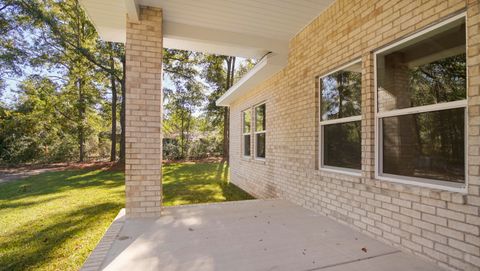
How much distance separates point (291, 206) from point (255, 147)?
3.25 meters

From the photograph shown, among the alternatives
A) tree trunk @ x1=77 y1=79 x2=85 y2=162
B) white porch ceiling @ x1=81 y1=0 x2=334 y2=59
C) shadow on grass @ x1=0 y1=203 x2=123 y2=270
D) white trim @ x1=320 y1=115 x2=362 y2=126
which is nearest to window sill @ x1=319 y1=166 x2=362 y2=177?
white trim @ x1=320 y1=115 x2=362 y2=126

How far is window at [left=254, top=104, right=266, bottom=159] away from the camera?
23.3 feet

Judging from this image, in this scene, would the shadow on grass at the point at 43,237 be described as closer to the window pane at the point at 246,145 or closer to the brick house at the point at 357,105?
the brick house at the point at 357,105

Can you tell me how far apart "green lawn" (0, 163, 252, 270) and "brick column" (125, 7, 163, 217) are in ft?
3.15

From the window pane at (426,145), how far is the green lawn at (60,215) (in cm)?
408

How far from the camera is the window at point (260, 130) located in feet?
23.3

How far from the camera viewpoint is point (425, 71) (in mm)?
2627

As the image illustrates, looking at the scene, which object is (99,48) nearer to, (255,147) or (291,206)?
(255,147)

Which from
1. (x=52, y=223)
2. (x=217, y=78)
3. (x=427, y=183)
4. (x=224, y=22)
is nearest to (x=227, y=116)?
(x=217, y=78)

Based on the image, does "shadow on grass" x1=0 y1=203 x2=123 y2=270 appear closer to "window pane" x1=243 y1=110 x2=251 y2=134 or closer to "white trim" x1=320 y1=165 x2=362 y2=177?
"white trim" x1=320 y1=165 x2=362 y2=177

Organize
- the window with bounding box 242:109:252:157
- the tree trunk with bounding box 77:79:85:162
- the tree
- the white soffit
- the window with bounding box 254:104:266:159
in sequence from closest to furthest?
the white soffit < the window with bounding box 254:104:266:159 < the window with bounding box 242:109:252:157 < the tree trunk with bounding box 77:79:85:162 < the tree

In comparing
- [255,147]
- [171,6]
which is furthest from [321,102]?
[255,147]

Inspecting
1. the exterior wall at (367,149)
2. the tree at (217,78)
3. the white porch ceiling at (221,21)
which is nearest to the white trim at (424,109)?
the exterior wall at (367,149)

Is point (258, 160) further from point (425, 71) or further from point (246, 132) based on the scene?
point (425, 71)
